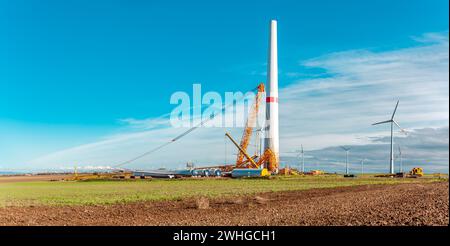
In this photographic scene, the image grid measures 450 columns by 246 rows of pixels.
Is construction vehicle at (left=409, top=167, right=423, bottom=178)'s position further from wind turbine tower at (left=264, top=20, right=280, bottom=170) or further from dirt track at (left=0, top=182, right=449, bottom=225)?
dirt track at (left=0, top=182, right=449, bottom=225)

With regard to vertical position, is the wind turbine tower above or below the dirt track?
above

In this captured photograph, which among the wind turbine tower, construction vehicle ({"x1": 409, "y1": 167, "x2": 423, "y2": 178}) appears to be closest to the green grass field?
the wind turbine tower

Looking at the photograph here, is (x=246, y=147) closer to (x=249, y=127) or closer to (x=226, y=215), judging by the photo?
(x=249, y=127)

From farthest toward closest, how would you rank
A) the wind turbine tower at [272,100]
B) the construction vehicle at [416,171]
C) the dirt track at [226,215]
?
the construction vehicle at [416,171] → the wind turbine tower at [272,100] → the dirt track at [226,215]

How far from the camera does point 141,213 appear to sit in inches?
1502

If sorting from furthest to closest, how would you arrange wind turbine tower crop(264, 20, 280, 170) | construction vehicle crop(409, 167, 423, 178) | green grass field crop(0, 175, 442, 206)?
construction vehicle crop(409, 167, 423, 178)
wind turbine tower crop(264, 20, 280, 170)
green grass field crop(0, 175, 442, 206)

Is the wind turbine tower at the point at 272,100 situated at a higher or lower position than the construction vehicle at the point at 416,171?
higher

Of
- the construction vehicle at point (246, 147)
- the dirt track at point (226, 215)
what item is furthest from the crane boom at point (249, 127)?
the dirt track at point (226, 215)

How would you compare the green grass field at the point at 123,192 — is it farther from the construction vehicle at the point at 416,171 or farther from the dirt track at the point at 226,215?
the construction vehicle at the point at 416,171

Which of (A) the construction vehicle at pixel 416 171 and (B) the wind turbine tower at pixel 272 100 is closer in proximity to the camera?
(B) the wind turbine tower at pixel 272 100

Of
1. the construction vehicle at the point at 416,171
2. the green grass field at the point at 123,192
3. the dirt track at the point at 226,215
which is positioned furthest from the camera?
the construction vehicle at the point at 416,171
